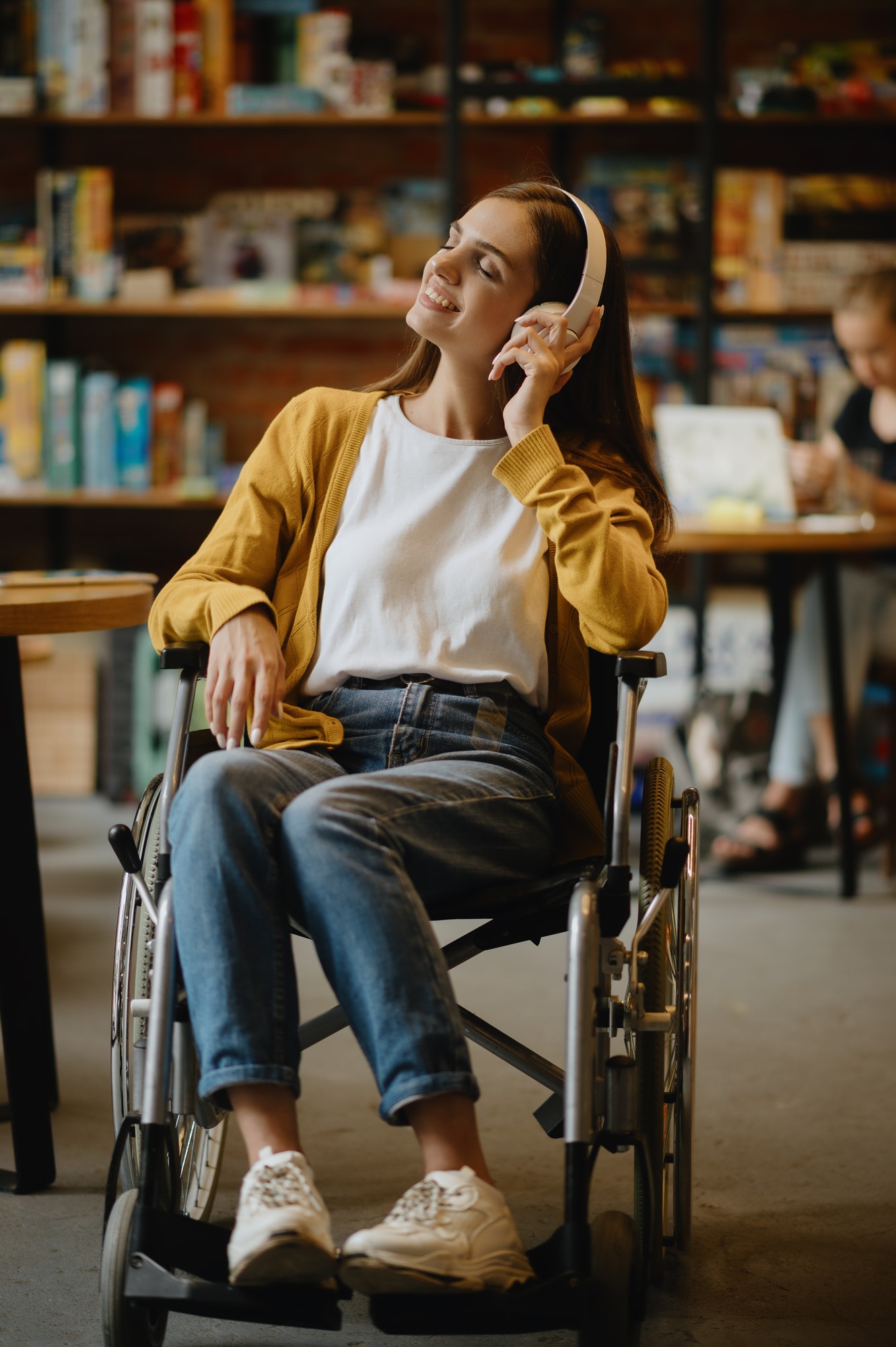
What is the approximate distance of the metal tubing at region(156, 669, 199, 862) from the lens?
1.40 metres

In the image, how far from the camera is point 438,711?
1.50 meters

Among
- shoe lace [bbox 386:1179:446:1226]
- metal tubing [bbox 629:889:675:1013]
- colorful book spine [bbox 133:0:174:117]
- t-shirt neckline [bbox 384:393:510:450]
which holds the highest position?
colorful book spine [bbox 133:0:174:117]

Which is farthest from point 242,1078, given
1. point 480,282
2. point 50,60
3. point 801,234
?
point 50,60

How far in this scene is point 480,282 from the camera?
1584 millimetres

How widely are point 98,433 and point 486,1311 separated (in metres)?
3.20

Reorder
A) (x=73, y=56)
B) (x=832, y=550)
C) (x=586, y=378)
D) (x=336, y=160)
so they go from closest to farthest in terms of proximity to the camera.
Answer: (x=586, y=378) → (x=832, y=550) → (x=73, y=56) → (x=336, y=160)

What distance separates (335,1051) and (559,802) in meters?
0.84

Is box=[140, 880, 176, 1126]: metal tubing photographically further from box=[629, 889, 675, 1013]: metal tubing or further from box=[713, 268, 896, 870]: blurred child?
box=[713, 268, 896, 870]: blurred child

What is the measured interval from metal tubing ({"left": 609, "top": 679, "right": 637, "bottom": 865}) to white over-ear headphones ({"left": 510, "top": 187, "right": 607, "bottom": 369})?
39 cm

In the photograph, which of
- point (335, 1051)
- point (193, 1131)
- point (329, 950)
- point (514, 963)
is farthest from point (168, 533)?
point (329, 950)

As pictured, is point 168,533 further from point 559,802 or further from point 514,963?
point 559,802

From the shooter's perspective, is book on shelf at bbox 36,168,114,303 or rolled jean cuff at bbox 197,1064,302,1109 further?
book on shelf at bbox 36,168,114,303

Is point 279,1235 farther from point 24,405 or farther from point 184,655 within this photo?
point 24,405

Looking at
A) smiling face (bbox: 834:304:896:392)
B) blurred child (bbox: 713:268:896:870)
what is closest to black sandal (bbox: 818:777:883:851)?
blurred child (bbox: 713:268:896:870)
